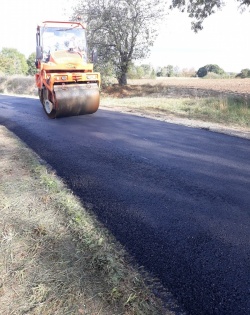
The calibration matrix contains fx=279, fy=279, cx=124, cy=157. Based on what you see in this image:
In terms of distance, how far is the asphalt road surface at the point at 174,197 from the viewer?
7.51ft

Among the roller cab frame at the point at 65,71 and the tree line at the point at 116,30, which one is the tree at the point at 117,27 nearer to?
the tree line at the point at 116,30

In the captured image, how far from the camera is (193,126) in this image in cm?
879

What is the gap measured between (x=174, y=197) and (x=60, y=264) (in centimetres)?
186

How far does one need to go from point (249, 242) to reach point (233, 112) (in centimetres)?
928

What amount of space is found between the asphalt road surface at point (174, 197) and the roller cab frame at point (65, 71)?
5.08ft

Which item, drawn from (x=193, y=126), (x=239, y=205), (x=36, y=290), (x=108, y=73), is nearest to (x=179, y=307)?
(x=36, y=290)

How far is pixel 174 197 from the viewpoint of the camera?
3.71m

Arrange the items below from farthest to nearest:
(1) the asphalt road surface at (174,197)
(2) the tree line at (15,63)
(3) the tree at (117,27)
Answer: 1. (2) the tree line at (15,63)
2. (3) the tree at (117,27)
3. (1) the asphalt road surface at (174,197)

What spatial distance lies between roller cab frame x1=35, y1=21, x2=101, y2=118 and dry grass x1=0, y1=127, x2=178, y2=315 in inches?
225

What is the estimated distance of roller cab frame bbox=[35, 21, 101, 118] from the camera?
28.9 ft

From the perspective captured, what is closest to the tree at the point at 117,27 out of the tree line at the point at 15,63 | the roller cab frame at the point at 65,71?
the roller cab frame at the point at 65,71

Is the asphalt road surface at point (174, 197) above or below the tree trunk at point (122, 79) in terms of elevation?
below

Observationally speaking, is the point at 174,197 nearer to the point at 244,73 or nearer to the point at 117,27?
the point at 117,27

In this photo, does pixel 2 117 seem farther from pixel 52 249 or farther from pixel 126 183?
pixel 52 249
